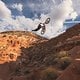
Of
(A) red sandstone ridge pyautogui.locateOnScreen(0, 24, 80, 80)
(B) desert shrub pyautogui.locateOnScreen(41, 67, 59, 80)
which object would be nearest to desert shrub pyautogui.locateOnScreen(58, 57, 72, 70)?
(A) red sandstone ridge pyautogui.locateOnScreen(0, 24, 80, 80)

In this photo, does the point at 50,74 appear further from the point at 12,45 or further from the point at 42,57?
the point at 12,45

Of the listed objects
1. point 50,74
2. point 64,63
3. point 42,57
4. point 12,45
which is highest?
point 64,63

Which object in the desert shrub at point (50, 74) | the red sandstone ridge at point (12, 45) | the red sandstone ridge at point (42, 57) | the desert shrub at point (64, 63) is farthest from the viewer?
the red sandstone ridge at point (12, 45)

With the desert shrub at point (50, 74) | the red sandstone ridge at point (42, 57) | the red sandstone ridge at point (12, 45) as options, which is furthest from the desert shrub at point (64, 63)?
the red sandstone ridge at point (12, 45)

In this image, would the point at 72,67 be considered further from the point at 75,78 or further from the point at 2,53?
the point at 2,53

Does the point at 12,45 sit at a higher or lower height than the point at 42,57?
higher

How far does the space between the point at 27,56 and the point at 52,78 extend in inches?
1288

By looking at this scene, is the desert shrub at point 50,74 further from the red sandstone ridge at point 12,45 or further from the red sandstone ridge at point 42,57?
the red sandstone ridge at point 12,45

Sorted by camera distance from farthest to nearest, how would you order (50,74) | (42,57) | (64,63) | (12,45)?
(12,45) < (42,57) < (64,63) < (50,74)

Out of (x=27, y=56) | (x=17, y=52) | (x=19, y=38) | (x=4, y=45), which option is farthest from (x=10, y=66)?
(x=19, y=38)

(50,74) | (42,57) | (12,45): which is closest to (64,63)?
(50,74)

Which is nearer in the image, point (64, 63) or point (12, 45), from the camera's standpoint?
point (64, 63)

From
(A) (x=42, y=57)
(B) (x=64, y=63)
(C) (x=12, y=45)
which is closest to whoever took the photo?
(B) (x=64, y=63)

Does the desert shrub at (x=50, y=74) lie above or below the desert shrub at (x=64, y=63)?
below
